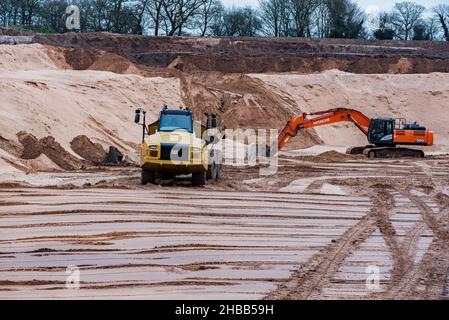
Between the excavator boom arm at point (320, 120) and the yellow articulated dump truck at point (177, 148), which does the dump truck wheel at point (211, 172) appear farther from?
the excavator boom arm at point (320, 120)

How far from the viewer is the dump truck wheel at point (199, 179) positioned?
1994cm

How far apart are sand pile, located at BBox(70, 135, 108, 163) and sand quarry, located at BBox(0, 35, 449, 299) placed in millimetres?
66

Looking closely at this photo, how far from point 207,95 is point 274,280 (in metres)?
30.5

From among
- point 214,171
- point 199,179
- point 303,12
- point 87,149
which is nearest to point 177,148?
point 199,179

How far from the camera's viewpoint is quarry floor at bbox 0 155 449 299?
10.3m

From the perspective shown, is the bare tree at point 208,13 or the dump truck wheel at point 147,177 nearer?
the dump truck wheel at point 147,177

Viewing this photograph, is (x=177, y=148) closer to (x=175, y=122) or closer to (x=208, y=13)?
(x=175, y=122)

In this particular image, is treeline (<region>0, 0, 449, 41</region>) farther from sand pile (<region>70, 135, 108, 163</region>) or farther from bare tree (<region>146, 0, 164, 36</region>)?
sand pile (<region>70, 135, 108, 163</region>)

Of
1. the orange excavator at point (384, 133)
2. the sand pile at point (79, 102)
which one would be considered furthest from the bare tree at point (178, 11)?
the orange excavator at point (384, 133)

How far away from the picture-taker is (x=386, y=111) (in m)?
44.7

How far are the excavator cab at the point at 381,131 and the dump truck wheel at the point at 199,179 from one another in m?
14.1
